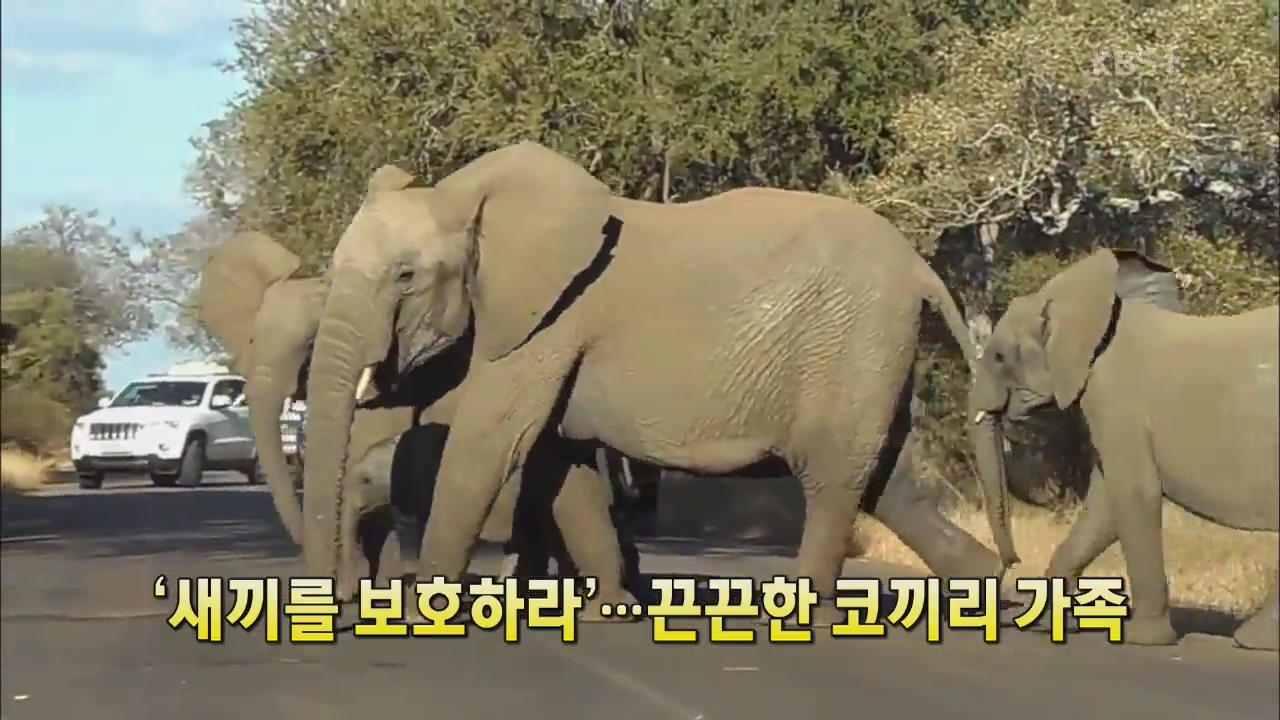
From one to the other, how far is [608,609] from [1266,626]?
229 inches

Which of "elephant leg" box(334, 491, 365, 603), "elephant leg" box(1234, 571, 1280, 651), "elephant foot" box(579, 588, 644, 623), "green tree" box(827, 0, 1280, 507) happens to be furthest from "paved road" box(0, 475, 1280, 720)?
"green tree" box(827, 0, 1280, 507)

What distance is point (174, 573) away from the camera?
14.4 metres

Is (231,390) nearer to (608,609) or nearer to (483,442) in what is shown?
(608,609)

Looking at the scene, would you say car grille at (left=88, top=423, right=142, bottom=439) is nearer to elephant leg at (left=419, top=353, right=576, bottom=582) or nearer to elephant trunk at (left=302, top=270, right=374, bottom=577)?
elephant trunk at (left=302, top=270, right=374, bottom=577)

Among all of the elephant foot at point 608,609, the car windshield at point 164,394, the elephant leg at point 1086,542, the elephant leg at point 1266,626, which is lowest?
the elephant foot at point 608,609

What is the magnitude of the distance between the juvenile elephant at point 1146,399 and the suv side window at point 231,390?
21.7 ft

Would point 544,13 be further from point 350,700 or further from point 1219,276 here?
point 350,700

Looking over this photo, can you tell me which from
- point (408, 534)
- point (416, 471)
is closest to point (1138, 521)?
point (416, 471)

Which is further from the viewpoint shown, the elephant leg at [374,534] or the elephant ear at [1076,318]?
the elephant leg at [374,534]

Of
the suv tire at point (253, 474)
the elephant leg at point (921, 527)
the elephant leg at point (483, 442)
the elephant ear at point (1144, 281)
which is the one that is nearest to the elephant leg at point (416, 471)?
the elephant leg at point (483, 442)

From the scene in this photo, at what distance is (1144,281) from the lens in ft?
22.4

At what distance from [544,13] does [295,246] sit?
2885 millimetres

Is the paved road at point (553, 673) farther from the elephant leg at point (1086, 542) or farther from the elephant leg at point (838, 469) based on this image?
the elephant leg at point (838, 469)

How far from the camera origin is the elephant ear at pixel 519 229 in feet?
30.8
